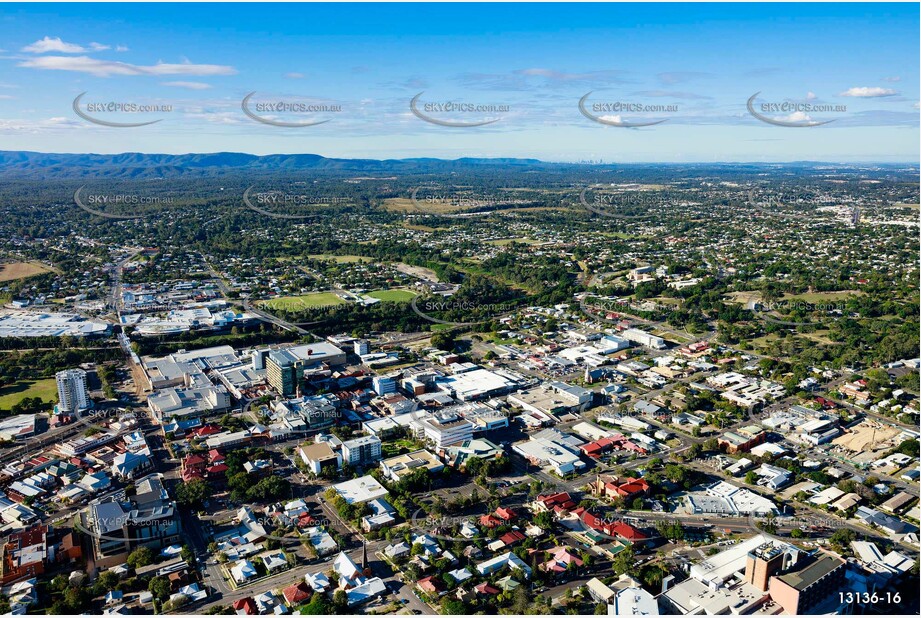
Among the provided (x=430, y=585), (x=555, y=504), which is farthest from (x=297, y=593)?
(x=555, y=504)

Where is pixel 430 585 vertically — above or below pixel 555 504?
below

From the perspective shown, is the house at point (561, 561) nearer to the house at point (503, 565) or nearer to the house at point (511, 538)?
the house at point (503, 565)

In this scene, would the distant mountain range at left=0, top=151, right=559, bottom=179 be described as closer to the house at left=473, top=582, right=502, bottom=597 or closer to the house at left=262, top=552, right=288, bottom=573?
the house at left=262, top=552, right=288, bottom=573

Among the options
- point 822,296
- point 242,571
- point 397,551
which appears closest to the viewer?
point 242,571

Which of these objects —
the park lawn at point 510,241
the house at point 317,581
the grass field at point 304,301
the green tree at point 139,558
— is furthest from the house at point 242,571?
the park lawn at point 510,241

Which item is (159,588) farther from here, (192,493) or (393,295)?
(393,295)

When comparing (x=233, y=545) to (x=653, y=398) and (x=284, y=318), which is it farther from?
(x=284, y=318)

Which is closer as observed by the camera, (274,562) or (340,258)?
(274,562)
